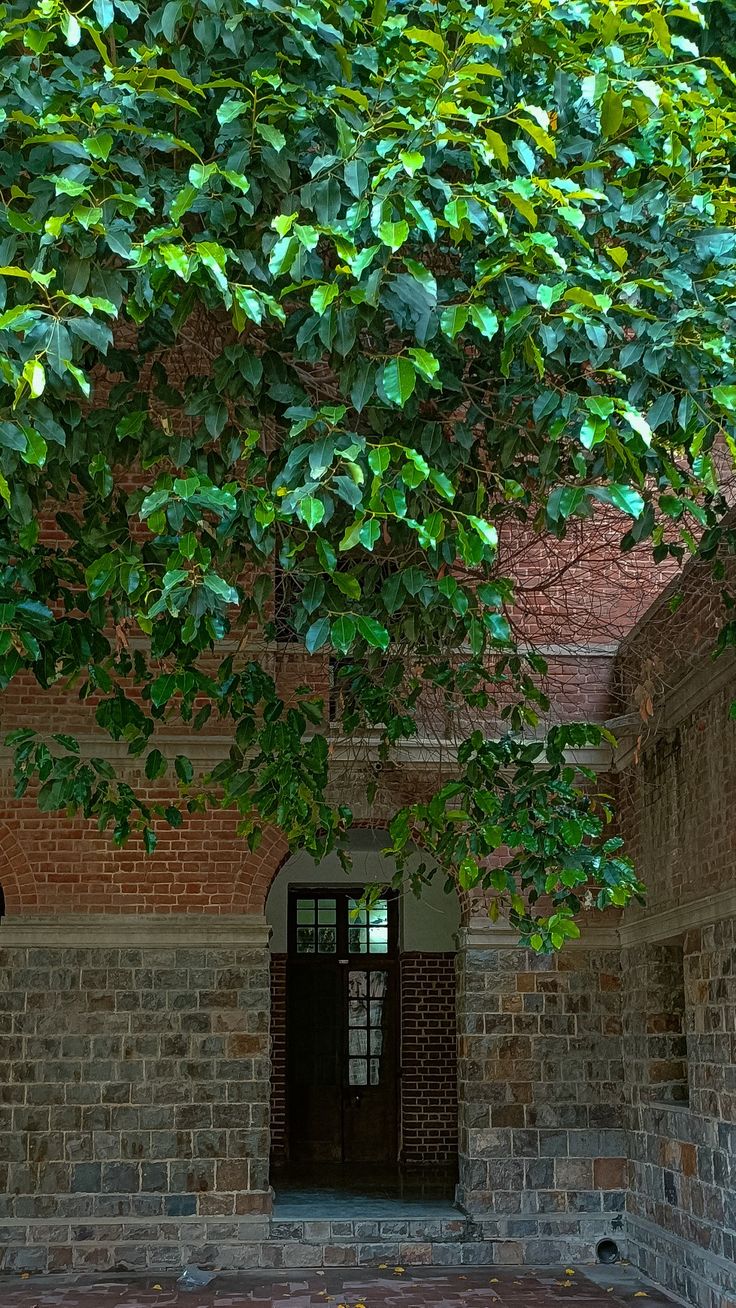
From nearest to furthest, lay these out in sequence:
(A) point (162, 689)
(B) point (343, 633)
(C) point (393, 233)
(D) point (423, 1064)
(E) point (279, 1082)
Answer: (C) point (393, 233)
(B) point (343, 633)
(A) point (162, 689)
(D) point (423, 1064)
(E) point (279, 1082)

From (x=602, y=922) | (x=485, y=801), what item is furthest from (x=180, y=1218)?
(x=485, y=801)

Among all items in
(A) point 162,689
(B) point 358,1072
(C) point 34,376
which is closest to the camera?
(C) point 34,376

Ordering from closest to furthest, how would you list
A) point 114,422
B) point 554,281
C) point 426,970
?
point 554,281
point 114,422
point 426,970

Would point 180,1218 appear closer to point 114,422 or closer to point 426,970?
point 426,970

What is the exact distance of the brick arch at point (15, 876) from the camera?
9477mm

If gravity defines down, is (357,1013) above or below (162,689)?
below

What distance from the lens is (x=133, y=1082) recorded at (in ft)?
30.4

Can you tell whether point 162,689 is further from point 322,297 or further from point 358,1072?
point 358,1072

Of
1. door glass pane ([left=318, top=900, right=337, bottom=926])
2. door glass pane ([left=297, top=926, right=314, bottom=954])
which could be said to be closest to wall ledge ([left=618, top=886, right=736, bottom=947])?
door glass pane ([left=318, top=900, right=337, bottom=926])

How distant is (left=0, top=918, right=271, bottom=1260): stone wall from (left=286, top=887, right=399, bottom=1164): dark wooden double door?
4.31 m

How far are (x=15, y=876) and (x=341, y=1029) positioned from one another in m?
5.50

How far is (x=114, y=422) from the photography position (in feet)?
15.8

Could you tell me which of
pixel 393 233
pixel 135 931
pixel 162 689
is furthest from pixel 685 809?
pixel 393 233

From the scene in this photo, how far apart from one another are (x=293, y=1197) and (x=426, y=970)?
3.29 m
